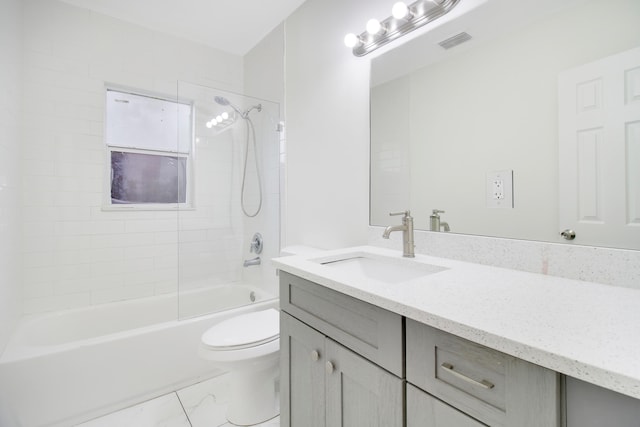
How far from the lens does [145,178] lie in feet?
8.41

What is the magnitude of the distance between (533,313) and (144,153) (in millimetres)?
2854

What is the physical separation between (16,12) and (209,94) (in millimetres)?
1227

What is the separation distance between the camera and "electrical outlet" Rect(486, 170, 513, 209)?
42.9 inches

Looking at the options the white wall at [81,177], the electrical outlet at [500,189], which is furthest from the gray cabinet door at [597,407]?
the white wall at [81,177]

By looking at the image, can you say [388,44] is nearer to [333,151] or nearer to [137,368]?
[333,151]

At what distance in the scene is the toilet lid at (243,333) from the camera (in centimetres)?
151

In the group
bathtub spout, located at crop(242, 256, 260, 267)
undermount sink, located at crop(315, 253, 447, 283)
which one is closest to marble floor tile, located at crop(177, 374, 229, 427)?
bathtub spout, located at crop(242, 256, 260, 267)

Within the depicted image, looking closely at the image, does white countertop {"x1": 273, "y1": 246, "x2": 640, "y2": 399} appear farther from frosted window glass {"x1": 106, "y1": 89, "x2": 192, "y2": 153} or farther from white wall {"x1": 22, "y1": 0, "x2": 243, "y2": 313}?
frosted window glass {"x1": 106, "y1": 89, "x2": 192, "y2": 153}

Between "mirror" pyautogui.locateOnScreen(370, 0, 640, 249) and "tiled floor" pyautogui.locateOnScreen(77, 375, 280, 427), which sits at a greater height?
"mirror" pyautogui.locateOnScreen(370, 0, 640, 249)

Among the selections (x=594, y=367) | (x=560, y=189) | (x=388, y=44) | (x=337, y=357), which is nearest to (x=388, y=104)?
(x=388, y=44)

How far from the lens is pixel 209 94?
86.3 inches

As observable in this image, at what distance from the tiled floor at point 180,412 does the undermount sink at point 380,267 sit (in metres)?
0.99

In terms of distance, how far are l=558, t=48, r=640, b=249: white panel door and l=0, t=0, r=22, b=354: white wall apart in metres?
2.63

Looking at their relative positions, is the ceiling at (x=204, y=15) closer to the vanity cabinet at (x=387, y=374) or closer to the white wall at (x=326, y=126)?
the white wall at (x=326, y=126)
